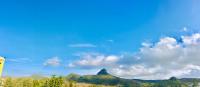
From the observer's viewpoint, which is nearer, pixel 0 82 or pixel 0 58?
pixel 0 58

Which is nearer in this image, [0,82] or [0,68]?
[0,68]

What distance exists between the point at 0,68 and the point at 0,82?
481 cm

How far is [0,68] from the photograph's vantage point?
4375cm

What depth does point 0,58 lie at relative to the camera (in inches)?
1710

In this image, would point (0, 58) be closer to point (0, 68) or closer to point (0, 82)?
point (0, 68)

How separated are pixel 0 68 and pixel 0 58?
129 centimetres

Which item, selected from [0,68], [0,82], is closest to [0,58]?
[0,68]

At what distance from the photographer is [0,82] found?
47.9 metres

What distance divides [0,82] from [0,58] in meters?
5.75
